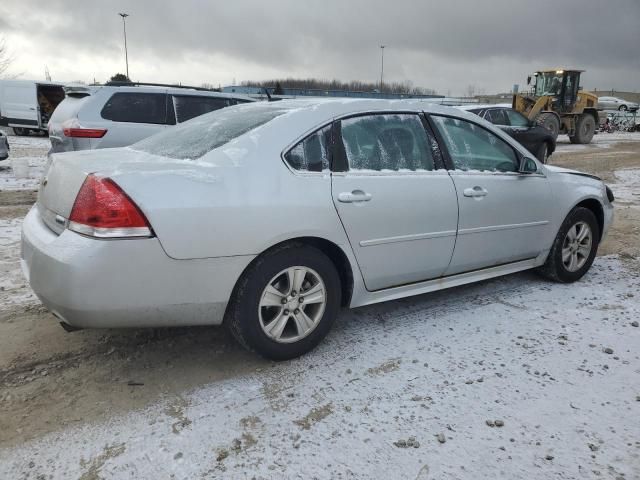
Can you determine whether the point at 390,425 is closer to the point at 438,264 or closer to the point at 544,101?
the point at 438,264

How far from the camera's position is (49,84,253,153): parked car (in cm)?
693

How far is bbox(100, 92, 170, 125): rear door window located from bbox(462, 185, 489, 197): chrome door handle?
17.7ft

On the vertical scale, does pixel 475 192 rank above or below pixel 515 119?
below

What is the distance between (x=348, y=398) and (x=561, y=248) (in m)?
2.70

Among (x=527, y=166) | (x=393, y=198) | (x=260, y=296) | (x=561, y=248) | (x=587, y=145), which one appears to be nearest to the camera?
(x=260, y=296)

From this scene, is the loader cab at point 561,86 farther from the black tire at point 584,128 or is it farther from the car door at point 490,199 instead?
the car door at point 490,199

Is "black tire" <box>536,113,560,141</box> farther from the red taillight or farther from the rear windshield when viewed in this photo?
the rear windshield

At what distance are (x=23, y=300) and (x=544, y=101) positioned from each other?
2039cm

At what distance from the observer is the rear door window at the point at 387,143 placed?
10.5ft

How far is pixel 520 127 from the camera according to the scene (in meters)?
13.6

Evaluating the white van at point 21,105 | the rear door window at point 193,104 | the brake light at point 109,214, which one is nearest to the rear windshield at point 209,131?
the brake light at point 109,214

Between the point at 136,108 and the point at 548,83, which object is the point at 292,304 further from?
the point at 548,83

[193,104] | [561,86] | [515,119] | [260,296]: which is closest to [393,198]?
[260,296]

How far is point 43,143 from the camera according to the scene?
17531mm
